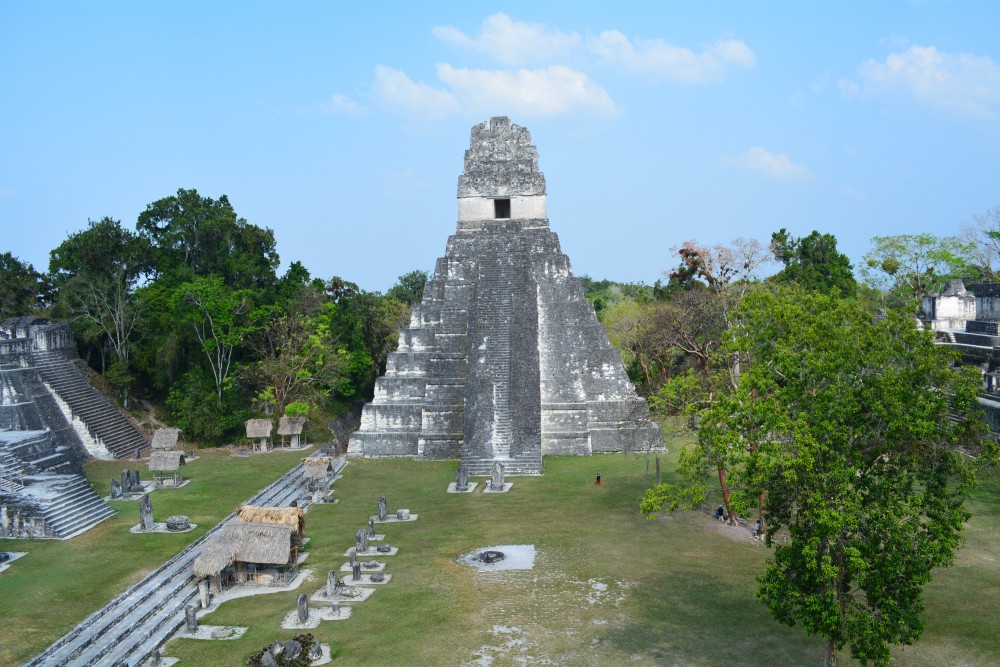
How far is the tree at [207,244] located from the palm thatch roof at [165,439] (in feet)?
35.5

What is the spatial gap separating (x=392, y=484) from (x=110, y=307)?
17.5 m

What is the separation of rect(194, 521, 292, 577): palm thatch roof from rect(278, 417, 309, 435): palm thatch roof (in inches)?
561

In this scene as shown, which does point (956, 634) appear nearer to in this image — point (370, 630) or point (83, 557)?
point (370, 630)

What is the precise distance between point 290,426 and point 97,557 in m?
12.8

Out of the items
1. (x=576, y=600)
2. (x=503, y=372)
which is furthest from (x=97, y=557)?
(x=503, y=372)

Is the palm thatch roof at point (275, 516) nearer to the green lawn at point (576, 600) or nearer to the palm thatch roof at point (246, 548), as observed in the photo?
the palm thatch roof at point (246, 548)

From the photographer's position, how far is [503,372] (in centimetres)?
2912

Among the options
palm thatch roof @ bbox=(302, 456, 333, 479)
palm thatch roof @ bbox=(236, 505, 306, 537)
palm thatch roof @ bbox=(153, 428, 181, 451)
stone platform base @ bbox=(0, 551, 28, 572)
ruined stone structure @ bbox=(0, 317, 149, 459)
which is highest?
ruined stone structure @ bbox=(0, 317, 149, 459)

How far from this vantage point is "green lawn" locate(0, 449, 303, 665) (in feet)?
51.4

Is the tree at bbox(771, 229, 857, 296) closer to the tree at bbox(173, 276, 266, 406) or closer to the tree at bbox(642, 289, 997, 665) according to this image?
the tree at bbox(173, 276, 266, 406)

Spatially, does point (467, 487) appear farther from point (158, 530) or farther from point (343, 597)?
point (343, 597)

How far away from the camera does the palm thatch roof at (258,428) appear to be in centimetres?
3156

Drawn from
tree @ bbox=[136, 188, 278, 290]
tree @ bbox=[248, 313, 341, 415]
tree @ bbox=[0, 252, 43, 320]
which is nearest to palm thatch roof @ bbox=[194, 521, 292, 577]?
tree @ bbox=[248, 313, 341, 415]

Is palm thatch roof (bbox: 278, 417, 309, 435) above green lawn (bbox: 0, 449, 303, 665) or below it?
above
